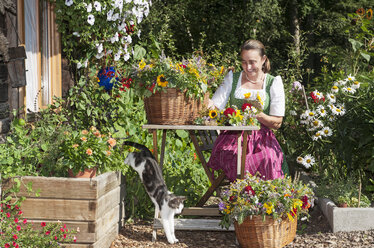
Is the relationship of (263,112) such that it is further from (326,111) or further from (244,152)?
(326,111)

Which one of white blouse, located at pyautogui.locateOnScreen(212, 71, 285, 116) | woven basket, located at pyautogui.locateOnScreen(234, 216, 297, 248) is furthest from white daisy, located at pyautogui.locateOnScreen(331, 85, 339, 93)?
woven basket, located at pyautogui.locateOnScreen(234, 216, 297, 248)

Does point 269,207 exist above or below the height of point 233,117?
below

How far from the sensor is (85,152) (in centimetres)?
376

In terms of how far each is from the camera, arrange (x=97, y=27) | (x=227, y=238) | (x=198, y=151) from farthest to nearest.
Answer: (x=97, y=27)
(x=198, y=151)
(x=227, y=238)

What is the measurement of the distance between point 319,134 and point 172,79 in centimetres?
197

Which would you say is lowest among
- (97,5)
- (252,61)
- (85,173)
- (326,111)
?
(85,173)

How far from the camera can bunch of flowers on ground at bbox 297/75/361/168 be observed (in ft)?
16.6

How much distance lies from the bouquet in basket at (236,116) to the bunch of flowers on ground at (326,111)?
129 centimetres

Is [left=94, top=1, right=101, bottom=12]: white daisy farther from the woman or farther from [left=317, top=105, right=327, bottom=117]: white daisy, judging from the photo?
[left=317, top=105, right=327, bottom=117]: white daisy

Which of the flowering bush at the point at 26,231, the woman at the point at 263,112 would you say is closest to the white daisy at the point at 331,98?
the woman at the point at 263,112

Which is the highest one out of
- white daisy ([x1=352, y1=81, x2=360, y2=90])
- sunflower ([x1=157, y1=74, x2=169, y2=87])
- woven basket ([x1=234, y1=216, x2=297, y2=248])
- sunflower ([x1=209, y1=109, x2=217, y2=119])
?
sunflower ([x1=157, y1=74, x2=169, y2=87])

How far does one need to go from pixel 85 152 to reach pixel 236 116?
1233 mm

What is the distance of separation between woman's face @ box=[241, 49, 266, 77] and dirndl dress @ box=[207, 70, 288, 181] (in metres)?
0.17

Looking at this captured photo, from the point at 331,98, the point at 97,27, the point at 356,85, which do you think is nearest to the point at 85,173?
the point at 97,27
